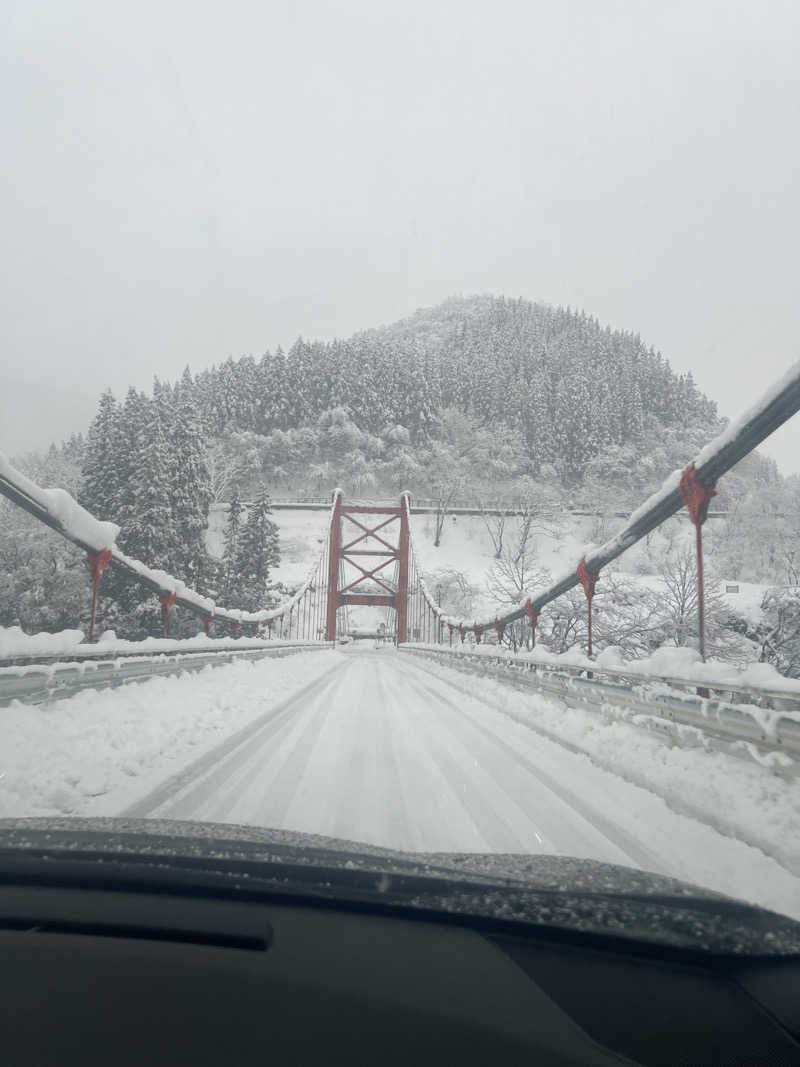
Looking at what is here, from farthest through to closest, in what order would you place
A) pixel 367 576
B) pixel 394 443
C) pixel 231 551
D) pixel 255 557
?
pixel 394 443, pixel 367 576, pixel 255 557, pixel 231 551

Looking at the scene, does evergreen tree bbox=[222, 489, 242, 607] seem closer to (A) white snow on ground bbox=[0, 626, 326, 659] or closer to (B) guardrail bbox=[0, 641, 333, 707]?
(B) guardrail bbox=[0, 641, 333, 707]

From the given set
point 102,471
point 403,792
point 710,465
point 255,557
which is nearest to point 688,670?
point 403,792

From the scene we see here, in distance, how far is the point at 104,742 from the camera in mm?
5094

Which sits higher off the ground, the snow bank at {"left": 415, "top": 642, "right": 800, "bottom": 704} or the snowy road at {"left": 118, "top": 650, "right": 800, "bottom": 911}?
the snow bank at {"left": 415, "top": 642, "right": 800, "bottom": 704}

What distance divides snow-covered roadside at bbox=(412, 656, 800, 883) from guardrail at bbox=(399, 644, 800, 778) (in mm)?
96

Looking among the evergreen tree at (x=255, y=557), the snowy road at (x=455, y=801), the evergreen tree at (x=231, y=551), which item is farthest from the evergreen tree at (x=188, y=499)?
the snowy road at (x=455, y=801)

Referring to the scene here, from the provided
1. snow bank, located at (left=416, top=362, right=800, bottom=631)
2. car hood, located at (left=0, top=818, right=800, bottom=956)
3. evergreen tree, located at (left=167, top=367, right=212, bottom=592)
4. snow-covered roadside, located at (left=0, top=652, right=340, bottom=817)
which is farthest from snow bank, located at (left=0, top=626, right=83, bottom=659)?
evergreen tree, located at (left=167, top=367, right=212, bottom=592)

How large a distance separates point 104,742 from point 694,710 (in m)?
4.29

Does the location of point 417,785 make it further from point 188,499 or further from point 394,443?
point 394,443

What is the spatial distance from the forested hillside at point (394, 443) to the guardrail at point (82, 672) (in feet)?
36.2

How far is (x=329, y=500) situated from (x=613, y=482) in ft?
108

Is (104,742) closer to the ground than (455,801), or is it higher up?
higher up

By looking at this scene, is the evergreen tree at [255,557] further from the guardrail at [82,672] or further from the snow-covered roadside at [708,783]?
the snow-covered roadside at [708,783]

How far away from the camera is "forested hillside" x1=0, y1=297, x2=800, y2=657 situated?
2472cm
